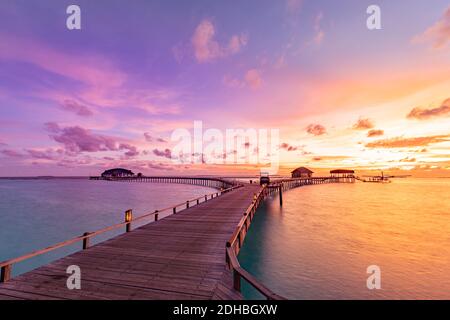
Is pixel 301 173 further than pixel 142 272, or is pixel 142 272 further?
pixel 301 173

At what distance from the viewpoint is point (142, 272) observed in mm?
6590

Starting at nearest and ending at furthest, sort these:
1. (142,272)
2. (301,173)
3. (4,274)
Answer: (4,274) < (142,272) < (301,173)

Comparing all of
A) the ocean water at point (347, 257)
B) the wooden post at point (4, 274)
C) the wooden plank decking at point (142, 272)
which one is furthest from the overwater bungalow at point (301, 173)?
the wooden post at point (4, 274)

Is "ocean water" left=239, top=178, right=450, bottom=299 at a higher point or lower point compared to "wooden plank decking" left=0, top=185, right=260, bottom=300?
lower

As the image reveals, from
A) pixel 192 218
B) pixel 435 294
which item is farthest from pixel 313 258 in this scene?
pixel 192 218

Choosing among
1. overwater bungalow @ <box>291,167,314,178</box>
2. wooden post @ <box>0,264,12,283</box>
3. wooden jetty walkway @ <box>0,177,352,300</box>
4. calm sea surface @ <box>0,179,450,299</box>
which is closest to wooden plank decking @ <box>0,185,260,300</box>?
wooden jetty walkway @ <box>0,177,352,300</box>

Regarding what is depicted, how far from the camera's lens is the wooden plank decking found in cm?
539

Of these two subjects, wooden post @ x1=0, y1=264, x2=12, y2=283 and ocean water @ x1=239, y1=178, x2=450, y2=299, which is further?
ocean water @ x1=239, y1=178, x2=450, y2=299

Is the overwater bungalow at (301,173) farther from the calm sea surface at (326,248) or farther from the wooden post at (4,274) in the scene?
the wooden post at (4,274)

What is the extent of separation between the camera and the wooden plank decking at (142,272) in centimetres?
539

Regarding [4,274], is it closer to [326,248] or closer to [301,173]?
[326,248]

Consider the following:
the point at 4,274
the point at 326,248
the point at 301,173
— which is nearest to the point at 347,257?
the point at 326,248

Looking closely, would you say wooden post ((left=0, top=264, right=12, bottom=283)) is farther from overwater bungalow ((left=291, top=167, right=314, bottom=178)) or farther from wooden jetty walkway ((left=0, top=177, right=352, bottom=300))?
overwater bungalow ((left=291, top=167, right=314, bottom=178))
